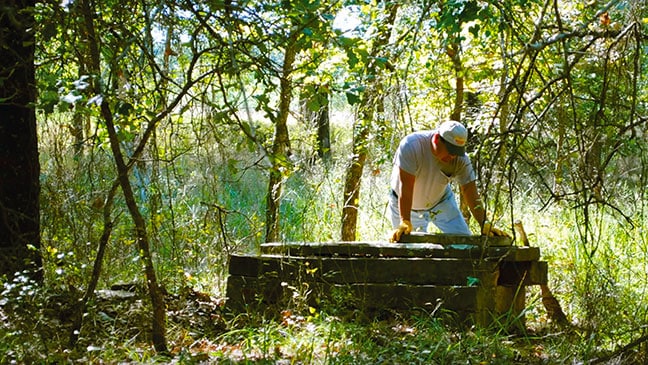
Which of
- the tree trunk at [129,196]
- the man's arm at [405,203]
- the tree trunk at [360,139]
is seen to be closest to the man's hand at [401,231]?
the man's arm at [405,203]

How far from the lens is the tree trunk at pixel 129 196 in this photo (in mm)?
3719

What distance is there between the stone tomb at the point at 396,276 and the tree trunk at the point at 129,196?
44.2 inches

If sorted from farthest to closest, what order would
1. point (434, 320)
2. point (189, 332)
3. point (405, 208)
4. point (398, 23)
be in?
point (398, 23) → point (405, 208) → point (189, 332) → point (434, 320)

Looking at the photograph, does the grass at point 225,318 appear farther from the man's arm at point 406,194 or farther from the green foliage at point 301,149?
the man's arm at point 406,194

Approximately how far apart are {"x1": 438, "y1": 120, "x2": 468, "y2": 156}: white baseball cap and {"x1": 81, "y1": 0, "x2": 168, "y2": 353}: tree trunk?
2.81 metres

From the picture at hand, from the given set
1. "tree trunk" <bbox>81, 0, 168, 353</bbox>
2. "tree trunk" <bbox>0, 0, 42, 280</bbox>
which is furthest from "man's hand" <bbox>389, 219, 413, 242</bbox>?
"tree trunk" <bbox>0, 0, 42, 280</bbox>

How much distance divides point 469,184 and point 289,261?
6.40 ft

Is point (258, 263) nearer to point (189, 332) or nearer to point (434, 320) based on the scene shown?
point (189, 332)

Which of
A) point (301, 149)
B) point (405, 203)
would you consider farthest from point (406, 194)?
point (301, 149)

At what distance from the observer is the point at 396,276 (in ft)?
18.0

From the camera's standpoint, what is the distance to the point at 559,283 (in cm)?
652

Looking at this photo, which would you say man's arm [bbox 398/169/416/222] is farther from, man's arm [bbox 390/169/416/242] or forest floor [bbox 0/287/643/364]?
forest floor [bbox 0/287/643/364]

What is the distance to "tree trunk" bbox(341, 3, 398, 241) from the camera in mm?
6992

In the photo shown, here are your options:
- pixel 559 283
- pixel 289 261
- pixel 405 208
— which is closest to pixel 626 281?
pixel 559 283
